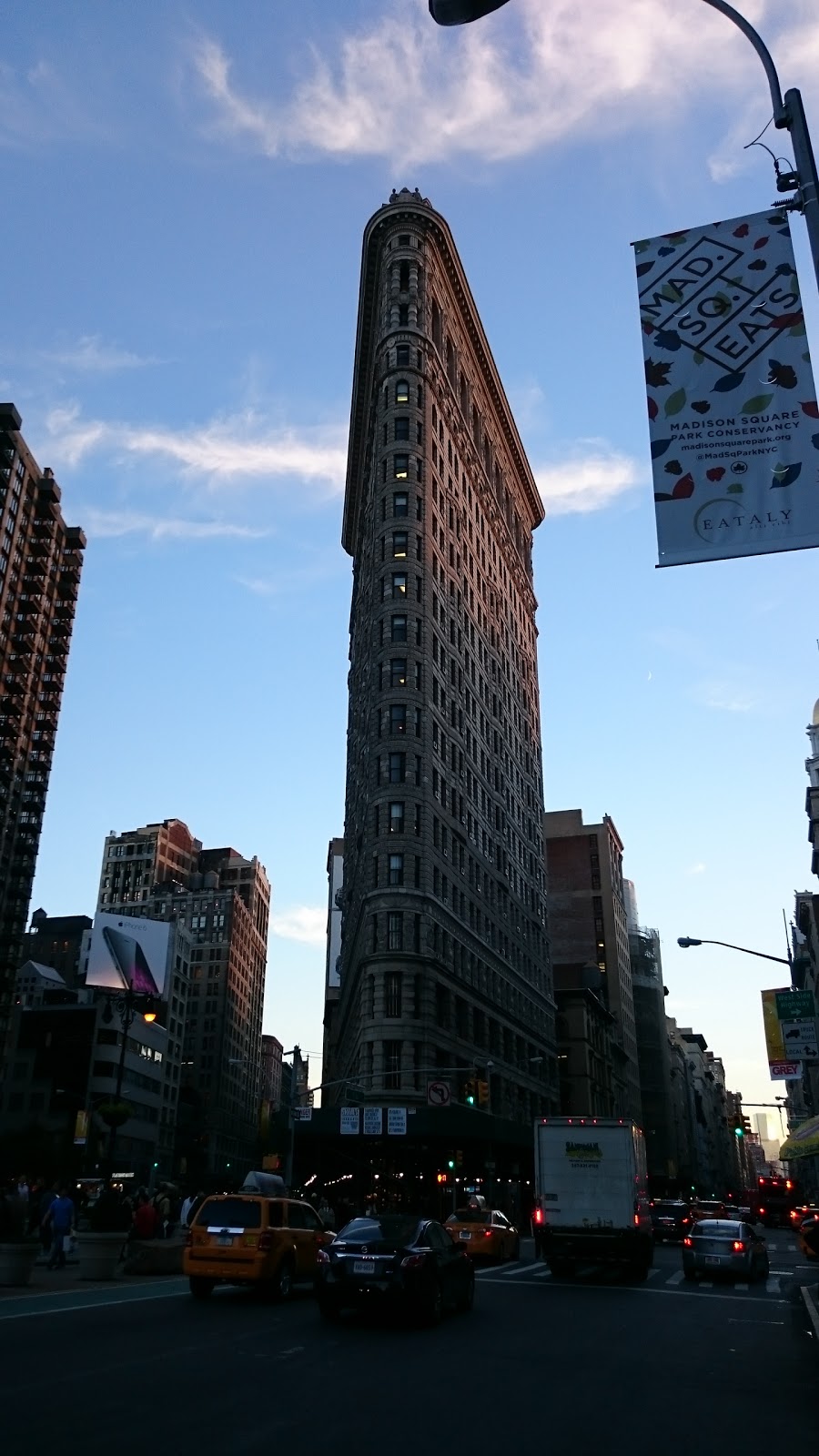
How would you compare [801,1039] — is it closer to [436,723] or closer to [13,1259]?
[13,1259]

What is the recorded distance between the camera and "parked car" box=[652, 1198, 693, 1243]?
4997 centimetres

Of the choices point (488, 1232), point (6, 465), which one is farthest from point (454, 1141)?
point (6, 465)

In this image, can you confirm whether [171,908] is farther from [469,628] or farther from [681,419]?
[681,419]

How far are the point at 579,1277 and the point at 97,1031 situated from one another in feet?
323

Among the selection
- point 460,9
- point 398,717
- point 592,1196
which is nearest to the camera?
point 460,9

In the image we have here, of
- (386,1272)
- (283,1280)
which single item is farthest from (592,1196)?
(386,1272)

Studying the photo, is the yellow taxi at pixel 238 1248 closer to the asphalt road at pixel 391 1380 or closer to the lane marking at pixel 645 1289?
the asphalt road at pixel 391 1380

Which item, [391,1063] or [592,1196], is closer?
[592,1196]

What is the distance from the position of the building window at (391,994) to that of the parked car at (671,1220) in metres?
17.3

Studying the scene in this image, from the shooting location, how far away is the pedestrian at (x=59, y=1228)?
24312 mm

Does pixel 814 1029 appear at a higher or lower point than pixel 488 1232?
higher

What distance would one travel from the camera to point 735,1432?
9625mm

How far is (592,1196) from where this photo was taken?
2570cm

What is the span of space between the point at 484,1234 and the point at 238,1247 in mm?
14138
